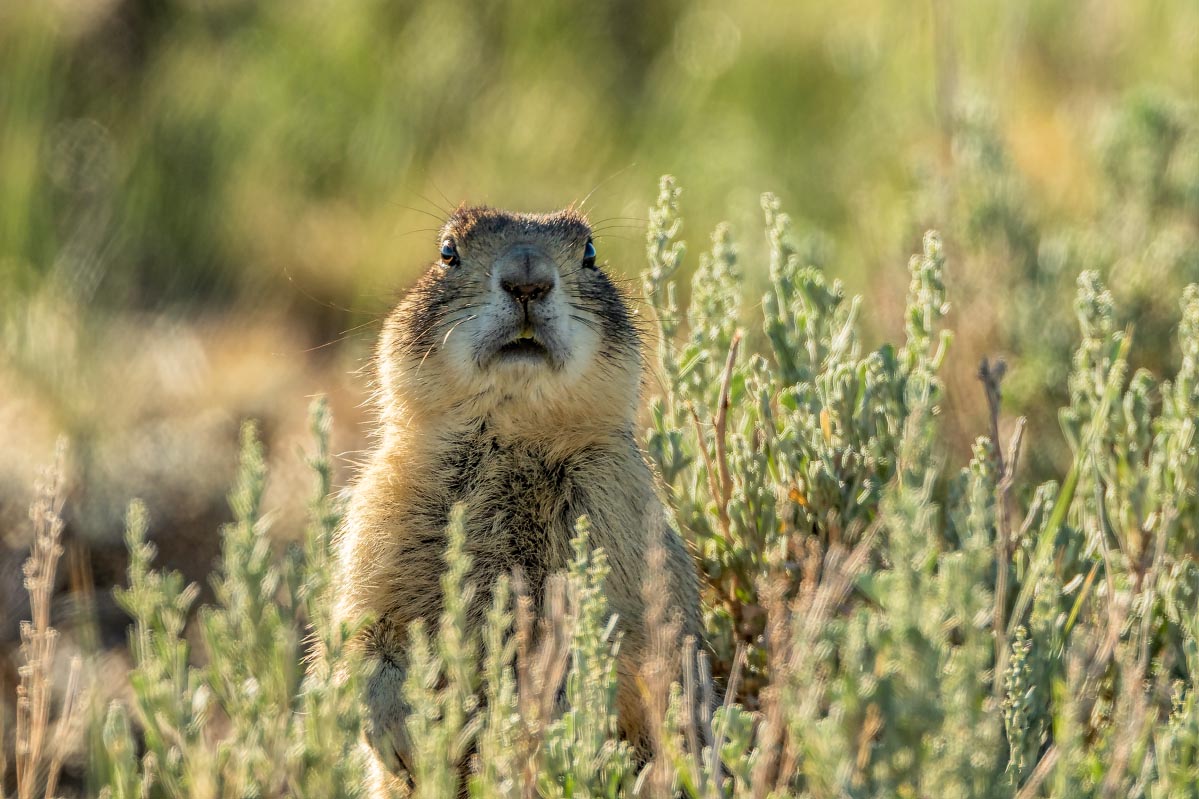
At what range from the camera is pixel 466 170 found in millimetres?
8953

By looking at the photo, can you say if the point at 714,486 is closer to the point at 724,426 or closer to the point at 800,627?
the point at 724,426

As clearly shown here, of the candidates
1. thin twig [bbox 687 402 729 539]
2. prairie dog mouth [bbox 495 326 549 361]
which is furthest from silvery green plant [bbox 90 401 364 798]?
thin twig [bbox 687 402 729 539]

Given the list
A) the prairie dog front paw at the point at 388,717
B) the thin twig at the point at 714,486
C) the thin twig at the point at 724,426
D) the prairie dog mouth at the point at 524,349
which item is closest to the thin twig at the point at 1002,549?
the thin twig at the point at 724,426

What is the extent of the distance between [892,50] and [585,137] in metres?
2.01

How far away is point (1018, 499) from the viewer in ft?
14.4

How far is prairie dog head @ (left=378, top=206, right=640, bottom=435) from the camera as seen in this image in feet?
12.7

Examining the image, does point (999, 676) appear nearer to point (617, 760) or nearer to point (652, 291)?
point (617, 760)

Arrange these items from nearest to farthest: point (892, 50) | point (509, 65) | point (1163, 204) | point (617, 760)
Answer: point (617, 760)
point (1163, 204)
point (892, 50)
point (509, 65)

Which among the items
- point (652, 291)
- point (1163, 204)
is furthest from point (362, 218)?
point (652, 291)

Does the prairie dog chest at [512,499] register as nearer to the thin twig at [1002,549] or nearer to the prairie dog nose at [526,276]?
the prairie dog nose at [526,276]

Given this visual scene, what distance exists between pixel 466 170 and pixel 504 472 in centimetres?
529

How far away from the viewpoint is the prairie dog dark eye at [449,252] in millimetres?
4395

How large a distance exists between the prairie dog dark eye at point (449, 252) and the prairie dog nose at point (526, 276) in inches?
18.1

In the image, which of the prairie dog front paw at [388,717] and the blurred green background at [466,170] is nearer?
the prairie dog front paw at [388,717]
